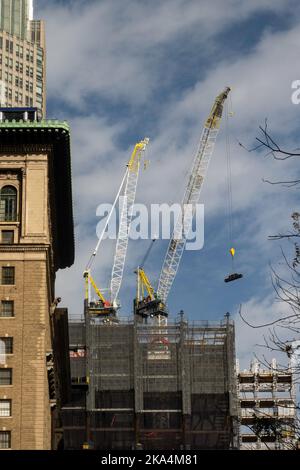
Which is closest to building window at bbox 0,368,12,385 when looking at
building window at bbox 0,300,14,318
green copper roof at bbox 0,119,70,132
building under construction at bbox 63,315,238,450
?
building window at bbox 0,300,14,318

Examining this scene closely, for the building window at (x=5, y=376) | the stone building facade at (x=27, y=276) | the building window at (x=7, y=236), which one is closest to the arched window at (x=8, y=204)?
the stone building facade at (x=27, y=276)

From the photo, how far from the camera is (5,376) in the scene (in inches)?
2918

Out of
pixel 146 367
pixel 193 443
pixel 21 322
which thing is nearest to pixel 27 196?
pixel 21 322

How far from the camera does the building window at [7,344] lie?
74688 millimetres

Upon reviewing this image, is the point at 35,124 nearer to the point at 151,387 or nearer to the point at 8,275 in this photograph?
the point at 8,275

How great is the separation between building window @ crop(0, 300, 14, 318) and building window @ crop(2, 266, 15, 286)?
1508 millimetres

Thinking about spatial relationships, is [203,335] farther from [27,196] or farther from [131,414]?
[27,196]

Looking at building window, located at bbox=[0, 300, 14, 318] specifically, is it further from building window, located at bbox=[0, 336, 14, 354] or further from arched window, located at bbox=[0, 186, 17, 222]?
arched window, located at bbox=[0, 186, 17, 222]

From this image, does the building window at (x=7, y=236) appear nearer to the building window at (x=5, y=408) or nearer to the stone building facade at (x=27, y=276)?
the stone building facade at (x=27, y=276)

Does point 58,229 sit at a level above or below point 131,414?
above

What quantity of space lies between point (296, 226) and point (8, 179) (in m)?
54.5

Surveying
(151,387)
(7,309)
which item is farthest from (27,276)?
(151,387)

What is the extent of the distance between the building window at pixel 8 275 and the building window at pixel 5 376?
22.5 feet

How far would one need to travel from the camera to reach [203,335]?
17750 centimetres
